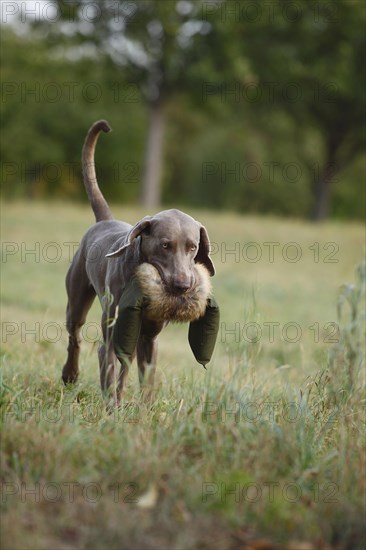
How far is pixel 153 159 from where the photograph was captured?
24.9 metres

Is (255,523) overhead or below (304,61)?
below

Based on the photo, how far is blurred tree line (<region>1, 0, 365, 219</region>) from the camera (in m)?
22.5

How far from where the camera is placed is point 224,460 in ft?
11.3

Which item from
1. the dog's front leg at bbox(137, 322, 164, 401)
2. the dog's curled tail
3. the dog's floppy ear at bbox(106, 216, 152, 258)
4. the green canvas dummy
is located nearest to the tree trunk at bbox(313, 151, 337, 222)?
the dog's curled tail

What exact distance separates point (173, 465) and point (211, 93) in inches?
862

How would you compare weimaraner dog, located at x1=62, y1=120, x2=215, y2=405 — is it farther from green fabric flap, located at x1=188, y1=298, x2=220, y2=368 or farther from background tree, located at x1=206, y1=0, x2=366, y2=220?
background tree, located at x1=206, y1=0, x2=366, y2=220

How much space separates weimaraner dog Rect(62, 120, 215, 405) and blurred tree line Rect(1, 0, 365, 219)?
17.5 m

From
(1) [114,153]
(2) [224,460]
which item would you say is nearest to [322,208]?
(1) [114,153]

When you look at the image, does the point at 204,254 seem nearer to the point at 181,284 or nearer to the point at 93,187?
the point at 181,284

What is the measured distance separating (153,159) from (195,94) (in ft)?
8.41

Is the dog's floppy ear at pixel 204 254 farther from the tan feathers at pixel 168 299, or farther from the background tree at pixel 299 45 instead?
the background tree at pixel 299 45

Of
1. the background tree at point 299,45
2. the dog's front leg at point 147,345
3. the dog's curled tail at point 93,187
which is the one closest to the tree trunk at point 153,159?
the background tree at point 299,45

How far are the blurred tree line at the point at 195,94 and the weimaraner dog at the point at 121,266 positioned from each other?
17525mm

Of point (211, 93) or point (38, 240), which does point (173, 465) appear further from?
point (211, 93)
